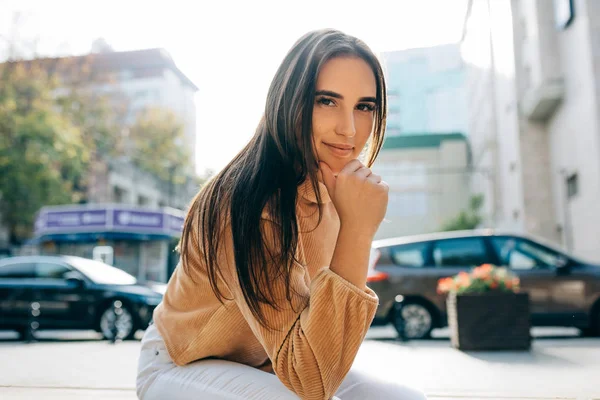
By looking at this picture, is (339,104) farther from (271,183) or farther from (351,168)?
(271,183)

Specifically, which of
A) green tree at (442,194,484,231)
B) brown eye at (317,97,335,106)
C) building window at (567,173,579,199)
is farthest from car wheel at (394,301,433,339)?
green tree at (442,194,484,231)

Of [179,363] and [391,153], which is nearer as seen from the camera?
[179,363]

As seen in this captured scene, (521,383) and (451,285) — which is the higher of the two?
(451,285)

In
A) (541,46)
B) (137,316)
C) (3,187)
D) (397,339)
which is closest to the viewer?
(397,339)

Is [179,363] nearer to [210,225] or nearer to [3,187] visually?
[210,225]

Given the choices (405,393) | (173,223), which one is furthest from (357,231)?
(173,223)

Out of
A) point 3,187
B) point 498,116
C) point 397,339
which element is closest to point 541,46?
point 498,116

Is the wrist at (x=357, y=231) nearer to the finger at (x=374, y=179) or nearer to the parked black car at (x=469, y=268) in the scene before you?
the finger at (x=374, y=179)

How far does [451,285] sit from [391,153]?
37919 millimetres

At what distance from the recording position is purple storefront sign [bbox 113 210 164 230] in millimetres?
25594

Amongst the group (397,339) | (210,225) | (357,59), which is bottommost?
(397,339)

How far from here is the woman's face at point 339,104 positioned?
1869 mm

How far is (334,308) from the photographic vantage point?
159 cm

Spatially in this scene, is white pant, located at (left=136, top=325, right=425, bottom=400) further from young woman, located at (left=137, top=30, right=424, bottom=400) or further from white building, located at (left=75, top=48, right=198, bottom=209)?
white building, located at (left=75, top=48, right=198, bottom=209)
